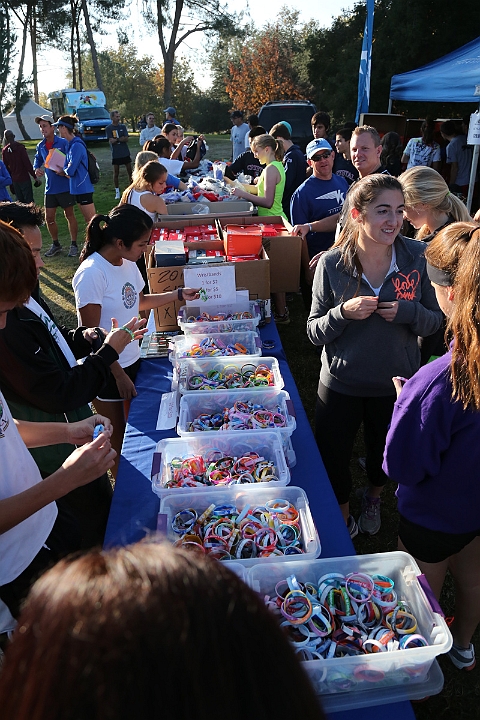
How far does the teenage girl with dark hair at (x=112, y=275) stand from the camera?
2.29 m

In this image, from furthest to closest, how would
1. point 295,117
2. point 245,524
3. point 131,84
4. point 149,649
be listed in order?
point 131,84, point 295,117, point 245,524, point 149,649

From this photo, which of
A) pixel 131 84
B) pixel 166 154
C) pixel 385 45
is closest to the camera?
pixel 166 154

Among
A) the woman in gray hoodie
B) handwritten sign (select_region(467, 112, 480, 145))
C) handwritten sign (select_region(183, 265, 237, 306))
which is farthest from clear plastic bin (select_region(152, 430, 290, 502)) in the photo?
handwritten sign (select_region(467, 112, 480, 145))

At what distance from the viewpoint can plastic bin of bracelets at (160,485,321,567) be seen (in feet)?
4.64

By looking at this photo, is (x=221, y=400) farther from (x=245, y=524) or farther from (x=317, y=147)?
(x=317, y=147)

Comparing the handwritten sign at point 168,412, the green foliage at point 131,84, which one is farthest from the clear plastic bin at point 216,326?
the green foliage at point 131,84

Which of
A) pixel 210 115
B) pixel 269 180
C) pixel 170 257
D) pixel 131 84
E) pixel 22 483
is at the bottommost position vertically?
pixel 22 483

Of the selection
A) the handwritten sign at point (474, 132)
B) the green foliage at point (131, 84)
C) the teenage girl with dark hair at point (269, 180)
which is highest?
the green foliage at point (131, 84)

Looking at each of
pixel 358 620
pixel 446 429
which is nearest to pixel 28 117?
pixel 446 429

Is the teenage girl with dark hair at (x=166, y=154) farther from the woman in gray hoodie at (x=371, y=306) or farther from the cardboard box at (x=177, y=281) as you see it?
the woman in gray hoodie at (x=371, y=306)

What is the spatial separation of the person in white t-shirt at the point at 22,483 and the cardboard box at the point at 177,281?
158 cm

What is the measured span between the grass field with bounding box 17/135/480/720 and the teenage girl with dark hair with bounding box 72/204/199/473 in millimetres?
1554

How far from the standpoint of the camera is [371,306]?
1923 mm

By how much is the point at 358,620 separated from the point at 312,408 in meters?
2.58
